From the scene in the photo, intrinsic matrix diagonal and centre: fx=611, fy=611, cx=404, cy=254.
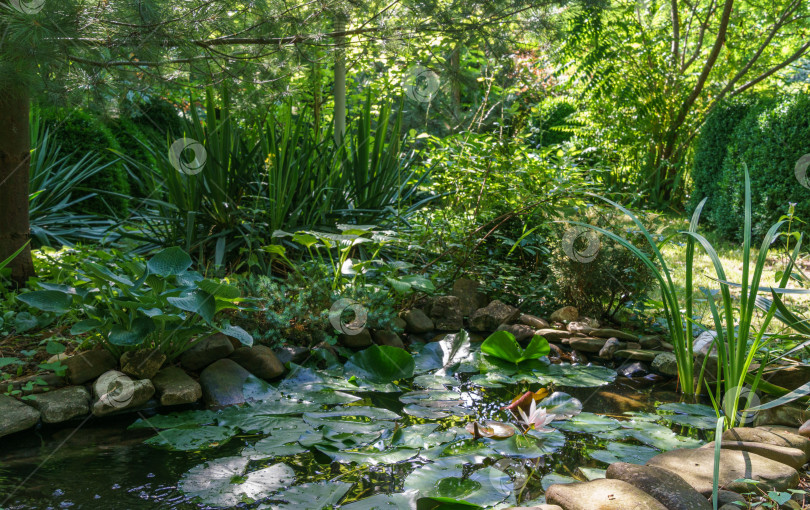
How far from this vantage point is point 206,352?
2559mm

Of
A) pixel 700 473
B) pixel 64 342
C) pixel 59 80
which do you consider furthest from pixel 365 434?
pixel 59 80

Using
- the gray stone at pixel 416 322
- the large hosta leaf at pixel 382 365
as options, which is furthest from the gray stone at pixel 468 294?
the large hosta leaf at pixel 382 365

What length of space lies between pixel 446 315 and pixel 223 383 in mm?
1433

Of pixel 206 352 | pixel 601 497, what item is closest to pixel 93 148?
pixel 206 352

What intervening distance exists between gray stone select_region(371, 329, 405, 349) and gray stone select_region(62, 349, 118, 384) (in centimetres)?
127

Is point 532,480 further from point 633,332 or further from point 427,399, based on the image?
point 633,332

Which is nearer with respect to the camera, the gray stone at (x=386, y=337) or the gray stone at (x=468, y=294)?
the gray stone at (x=386, y=337)

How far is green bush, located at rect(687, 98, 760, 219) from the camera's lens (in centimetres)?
657

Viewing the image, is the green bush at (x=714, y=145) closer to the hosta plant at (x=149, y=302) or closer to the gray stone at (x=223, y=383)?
the gray stone at (x=223, y=383)

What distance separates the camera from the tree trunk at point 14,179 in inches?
111

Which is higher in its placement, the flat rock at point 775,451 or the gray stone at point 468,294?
the gray stone at point 468,294

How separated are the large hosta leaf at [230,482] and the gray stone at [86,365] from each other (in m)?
0.78

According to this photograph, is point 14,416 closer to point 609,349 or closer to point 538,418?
point 538,418

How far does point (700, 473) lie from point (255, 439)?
1.36 metres
